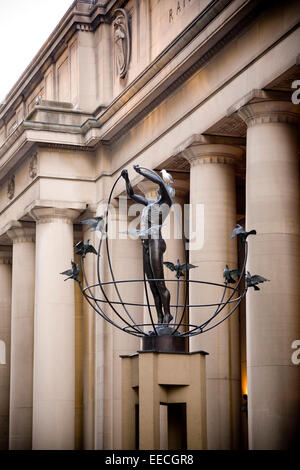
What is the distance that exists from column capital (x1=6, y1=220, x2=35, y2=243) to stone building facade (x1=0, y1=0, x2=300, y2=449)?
11 cm

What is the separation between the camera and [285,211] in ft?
118

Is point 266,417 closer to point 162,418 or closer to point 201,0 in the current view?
point 162,418

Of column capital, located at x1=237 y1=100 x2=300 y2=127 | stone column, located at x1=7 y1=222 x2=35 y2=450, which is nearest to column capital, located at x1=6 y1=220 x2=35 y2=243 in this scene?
stone column, located at x1=7 y1=222 x2=35 y2=450

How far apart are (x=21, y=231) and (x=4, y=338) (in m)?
10.1

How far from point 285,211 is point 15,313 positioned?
24559mm

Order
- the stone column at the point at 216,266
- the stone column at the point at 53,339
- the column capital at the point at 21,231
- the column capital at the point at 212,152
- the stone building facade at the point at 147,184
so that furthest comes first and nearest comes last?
the column capital at the point at 21,231 < the stone column at the point at 53,339 < the column capital at the point at 212,152 < the stone column at the point at 216,266 < the stone building facade at the point at 147,184

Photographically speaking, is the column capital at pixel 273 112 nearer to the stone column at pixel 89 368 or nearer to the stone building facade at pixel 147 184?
the stone building facade at pixel 147 184

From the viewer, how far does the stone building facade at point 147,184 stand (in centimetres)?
3575

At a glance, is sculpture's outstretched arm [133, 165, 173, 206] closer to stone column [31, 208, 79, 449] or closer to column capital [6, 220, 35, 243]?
stone column [31, 208, 79, 449]

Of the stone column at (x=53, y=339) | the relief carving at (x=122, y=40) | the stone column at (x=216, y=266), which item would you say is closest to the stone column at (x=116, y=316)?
the stone column at (x=53, y=339)

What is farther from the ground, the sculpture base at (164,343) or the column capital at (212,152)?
the column capital at (212,152)

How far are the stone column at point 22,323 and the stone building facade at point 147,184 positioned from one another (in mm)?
76

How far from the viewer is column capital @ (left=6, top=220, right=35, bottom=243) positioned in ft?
185
